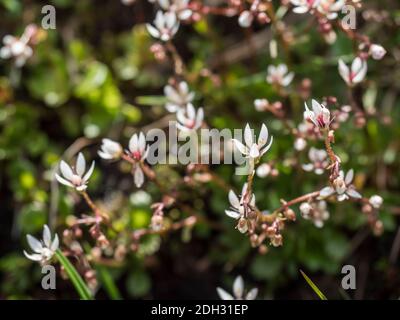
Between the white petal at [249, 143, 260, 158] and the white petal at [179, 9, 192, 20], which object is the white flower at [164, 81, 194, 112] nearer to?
the white petal at [179, 9, 192, 20]

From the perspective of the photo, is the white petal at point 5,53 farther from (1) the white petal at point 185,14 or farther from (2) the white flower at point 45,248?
(2) the white flower at point 45,248

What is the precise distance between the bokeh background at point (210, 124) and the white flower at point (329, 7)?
39 centimetres

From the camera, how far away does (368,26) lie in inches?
113

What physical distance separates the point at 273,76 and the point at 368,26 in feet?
2.55

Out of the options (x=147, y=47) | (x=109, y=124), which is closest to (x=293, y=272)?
(x=109, y=124)

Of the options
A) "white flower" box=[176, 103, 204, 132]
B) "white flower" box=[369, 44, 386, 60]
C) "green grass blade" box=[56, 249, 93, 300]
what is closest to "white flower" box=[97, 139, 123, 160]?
"white flower" box=[176, 103, 204, 132]

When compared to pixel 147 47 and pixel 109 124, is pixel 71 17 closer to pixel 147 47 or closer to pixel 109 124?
pixel 147 47

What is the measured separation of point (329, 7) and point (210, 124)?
849 mm

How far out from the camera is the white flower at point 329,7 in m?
2.08

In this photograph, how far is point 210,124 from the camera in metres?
2.74

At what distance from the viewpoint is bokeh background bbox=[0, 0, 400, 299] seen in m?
2.60

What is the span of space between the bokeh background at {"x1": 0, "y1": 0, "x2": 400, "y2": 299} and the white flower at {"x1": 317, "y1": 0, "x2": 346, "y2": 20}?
15.4 inches

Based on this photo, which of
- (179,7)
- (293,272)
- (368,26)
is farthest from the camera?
(368,26)
